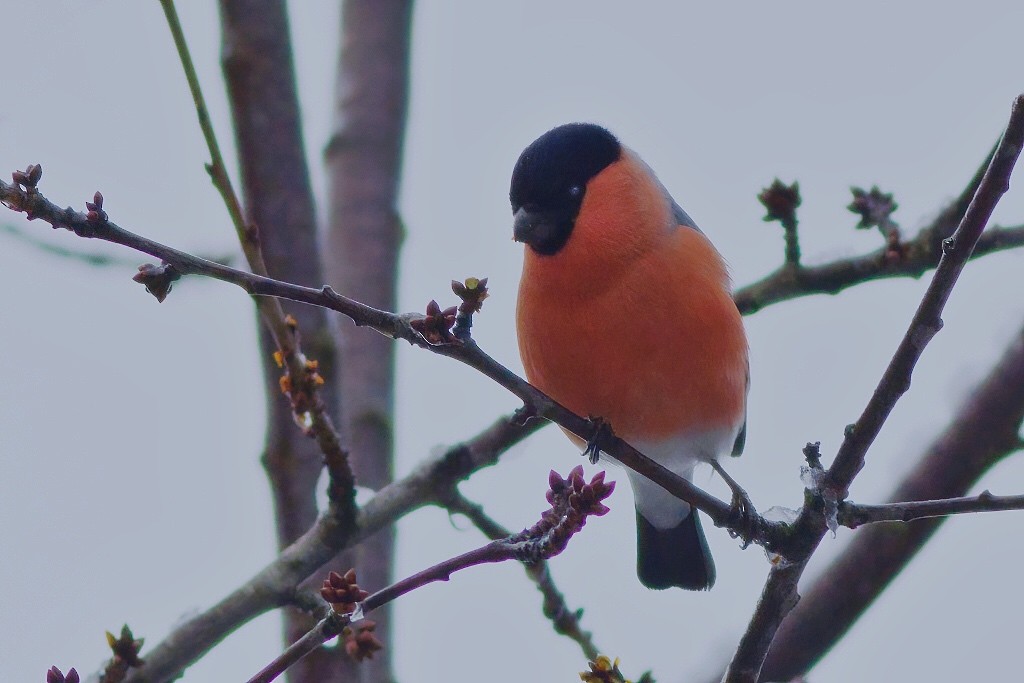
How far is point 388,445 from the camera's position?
5.00m

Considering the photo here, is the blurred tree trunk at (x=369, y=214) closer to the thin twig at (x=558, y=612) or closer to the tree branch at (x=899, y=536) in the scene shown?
the thin twig at (x=558, y=612)

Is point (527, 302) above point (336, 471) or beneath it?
above

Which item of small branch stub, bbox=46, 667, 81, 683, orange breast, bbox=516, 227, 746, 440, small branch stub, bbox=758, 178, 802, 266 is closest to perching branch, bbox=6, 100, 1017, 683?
small branch stub, bbox=46, 667, 81, 683

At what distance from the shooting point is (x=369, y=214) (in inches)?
215

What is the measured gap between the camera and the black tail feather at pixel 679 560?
4.86m

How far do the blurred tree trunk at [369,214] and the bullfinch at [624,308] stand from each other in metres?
1.08

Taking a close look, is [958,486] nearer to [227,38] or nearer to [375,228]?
[375,228]

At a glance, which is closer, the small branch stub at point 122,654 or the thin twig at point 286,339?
the thin twig at point 286,339

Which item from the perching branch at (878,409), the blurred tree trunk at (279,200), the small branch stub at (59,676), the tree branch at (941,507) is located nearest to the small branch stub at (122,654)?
the small branch stub at (59,676)

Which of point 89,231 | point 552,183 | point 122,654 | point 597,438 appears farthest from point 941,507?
point 552,183

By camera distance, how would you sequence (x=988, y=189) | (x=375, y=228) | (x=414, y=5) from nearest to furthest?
(x=988, y=189) < (x=375, y=228) < (x=414, y=5)

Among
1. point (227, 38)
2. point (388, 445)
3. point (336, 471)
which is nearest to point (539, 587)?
point (336, 471)

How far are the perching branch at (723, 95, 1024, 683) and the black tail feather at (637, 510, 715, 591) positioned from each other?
2121 mm

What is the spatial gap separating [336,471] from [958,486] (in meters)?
2.36
